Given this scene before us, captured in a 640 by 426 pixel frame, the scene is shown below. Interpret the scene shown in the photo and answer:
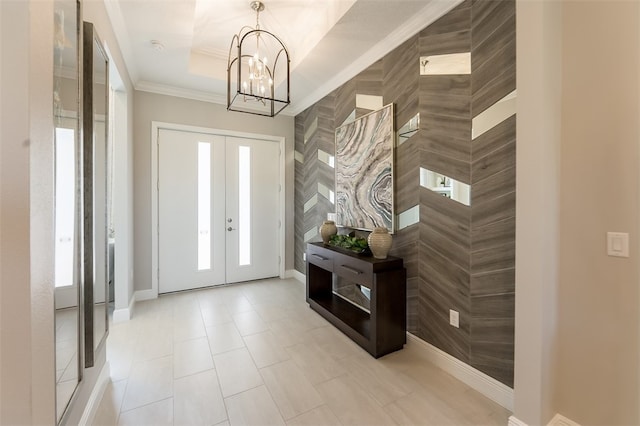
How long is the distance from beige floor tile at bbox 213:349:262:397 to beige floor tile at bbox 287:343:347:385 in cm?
35

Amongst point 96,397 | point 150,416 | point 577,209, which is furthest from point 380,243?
point 96,397

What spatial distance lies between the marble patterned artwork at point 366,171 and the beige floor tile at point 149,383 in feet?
7.09

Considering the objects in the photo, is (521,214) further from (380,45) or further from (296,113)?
(296,113)

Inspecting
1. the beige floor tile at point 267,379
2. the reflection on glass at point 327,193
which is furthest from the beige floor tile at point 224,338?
the reflection on glass at point 327,193

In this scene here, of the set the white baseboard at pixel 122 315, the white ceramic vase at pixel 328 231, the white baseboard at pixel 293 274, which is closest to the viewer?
the white baseboard at pixel 122 315

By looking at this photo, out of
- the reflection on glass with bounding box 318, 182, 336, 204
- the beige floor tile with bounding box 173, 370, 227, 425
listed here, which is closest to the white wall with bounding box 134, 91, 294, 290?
the reflection on glass with bounding box 318, 182, 336, 204

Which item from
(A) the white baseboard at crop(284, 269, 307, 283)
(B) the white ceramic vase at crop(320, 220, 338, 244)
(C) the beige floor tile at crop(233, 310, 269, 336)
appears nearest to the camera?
(C) the beige floor tile at crop(233, 310, 269, 336)

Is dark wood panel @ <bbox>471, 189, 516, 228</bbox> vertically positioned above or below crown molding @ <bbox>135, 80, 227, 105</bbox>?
below

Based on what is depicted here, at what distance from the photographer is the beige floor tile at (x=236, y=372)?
1.91 metres

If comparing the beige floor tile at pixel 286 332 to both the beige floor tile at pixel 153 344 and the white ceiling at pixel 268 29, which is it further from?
the white ceiling at pixel 268 29

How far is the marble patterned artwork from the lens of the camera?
2.61 metres

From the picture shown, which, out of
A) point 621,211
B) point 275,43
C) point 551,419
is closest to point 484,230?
point 621,211

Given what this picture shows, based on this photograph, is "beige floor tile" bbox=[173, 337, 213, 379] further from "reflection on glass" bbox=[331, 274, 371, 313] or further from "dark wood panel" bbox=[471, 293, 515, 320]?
"dark wood panel" bbox=[471, 293, 515, 320]

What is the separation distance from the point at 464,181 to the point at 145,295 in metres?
3.92
